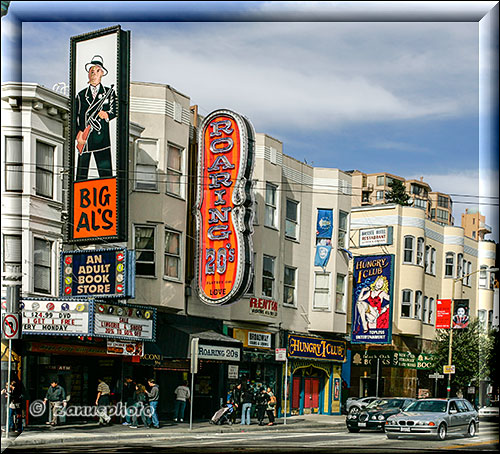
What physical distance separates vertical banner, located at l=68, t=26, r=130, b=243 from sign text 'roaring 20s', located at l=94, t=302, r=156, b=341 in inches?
103

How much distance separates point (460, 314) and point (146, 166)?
22984 mm

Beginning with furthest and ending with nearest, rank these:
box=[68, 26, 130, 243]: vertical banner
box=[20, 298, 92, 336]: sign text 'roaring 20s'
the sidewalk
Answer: box=[68, 26, 130, 243]: vertical banner
box=[20, 298, 92, 336]: sign text 'roaring 20s'
the sidewalk

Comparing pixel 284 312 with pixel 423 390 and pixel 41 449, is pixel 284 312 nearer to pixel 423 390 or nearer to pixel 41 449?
pixel 423 390

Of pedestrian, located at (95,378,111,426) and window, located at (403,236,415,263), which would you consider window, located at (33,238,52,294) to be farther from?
window, located at (403,236,415,263)

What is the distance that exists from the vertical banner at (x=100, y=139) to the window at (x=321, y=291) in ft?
61.0

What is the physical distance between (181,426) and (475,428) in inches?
446

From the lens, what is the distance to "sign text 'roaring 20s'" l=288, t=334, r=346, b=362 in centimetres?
4441

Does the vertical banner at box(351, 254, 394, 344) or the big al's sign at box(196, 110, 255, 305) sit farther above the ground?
the big al's sign at box(196, 110, 255, 305)

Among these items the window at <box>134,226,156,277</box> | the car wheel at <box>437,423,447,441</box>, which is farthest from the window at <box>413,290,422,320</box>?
the car wheel at <box>437,423,447,441</box>

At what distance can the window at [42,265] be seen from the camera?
3017cm

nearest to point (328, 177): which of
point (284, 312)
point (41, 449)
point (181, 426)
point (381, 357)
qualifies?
point (284, 312)

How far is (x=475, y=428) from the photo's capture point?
98.7ft

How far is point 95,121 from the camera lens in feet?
101

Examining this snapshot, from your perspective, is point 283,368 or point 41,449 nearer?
point 41,449
